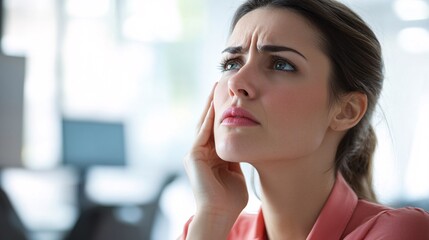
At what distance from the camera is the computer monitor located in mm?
3695

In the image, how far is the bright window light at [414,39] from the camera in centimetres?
388

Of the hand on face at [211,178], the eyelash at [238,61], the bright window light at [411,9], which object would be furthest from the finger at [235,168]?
the bright window light at [411,9]

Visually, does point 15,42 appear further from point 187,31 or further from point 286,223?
point 286,223

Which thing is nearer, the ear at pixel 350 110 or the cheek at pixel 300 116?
the cheek at pixel 300 116

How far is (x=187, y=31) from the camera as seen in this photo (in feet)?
13.8

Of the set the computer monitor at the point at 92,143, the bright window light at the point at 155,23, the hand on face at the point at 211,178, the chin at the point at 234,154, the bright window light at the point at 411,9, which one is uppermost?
the chin at the point at 234,154

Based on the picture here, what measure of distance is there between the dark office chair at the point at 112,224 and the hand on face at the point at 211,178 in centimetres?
184

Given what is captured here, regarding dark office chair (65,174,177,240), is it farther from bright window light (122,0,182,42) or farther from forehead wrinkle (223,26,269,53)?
forehead wrinkle (223,26,269,53)

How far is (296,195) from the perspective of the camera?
135cm

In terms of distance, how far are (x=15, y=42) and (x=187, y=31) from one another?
1.10 m

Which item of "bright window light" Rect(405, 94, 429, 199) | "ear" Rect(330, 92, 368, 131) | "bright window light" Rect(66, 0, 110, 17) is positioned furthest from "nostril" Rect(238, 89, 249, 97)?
"bright window light" Rect(405, 94, 429, 199)

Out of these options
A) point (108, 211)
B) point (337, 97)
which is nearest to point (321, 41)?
point (337, 97)

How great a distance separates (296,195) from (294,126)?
160 mm

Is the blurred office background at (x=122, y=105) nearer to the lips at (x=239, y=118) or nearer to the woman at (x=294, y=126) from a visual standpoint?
the woman at (x=294, y=126)
